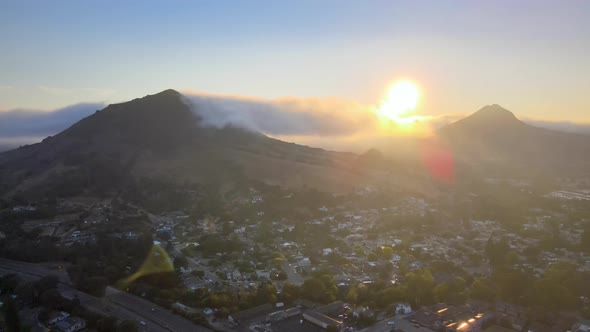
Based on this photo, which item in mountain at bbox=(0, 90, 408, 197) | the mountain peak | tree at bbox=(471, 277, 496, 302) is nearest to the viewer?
tree at bbox=(471, 277, 496, 302)

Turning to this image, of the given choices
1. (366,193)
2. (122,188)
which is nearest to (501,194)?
(366,193)

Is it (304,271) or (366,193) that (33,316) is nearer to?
(304,271)

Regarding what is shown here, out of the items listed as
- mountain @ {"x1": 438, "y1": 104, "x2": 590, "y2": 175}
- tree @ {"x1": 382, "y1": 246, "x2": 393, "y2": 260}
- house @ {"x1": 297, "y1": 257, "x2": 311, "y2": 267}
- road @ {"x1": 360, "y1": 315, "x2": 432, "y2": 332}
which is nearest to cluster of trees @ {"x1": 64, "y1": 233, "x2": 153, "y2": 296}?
house @ {"x1": 297, "y1": 257, "x2": 311, "y2": 267}

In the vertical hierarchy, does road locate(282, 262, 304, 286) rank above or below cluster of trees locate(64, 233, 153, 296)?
below

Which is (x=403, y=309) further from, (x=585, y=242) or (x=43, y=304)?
(x=585, y=242)

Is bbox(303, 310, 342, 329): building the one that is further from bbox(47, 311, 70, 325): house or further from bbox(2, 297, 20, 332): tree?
bbox(2, 297, 20, 332): tree

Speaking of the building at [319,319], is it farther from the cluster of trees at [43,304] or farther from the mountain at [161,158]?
the mountain at [161,158]

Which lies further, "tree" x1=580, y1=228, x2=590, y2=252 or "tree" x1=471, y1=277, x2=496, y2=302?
"tree" x1=580, y1=228, x2=590, y2=252

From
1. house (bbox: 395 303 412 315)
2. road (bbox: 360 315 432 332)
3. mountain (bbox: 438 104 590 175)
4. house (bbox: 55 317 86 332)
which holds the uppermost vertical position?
mountain (bbox: 438 104 590 175)
